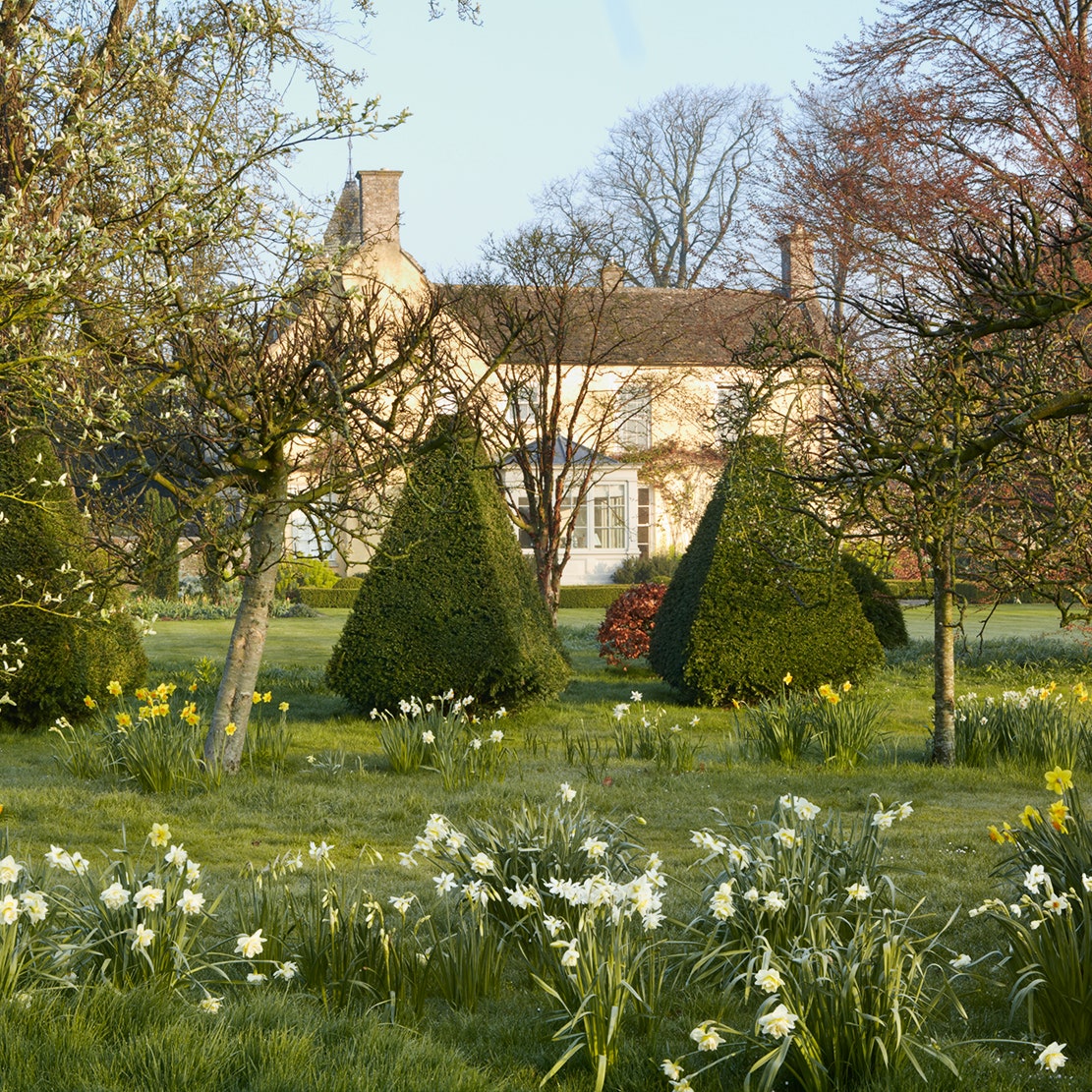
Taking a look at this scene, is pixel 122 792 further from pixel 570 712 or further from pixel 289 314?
pixel 570 712

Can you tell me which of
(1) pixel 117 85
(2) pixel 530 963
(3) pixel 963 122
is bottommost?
(2) pixel 530 963

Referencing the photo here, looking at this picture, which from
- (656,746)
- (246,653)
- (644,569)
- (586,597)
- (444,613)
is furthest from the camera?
(644,569)

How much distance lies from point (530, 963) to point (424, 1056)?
839mm

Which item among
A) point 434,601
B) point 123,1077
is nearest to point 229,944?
point 123,1077

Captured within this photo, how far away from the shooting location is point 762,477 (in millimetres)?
10648

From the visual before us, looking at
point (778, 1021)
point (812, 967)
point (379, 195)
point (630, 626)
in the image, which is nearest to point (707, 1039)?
point (778, 1021)

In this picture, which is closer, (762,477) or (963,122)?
(762,477)

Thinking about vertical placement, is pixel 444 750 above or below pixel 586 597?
below

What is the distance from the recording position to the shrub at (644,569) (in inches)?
1096

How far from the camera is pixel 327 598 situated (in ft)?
77.8

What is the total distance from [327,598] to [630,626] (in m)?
11.3

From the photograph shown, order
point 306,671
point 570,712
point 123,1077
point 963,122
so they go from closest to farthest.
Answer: point 123,1077 < point 570,712 < point 306,671 < point 963,122

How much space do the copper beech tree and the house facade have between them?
129cm

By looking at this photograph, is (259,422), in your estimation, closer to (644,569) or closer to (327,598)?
(327,598)
